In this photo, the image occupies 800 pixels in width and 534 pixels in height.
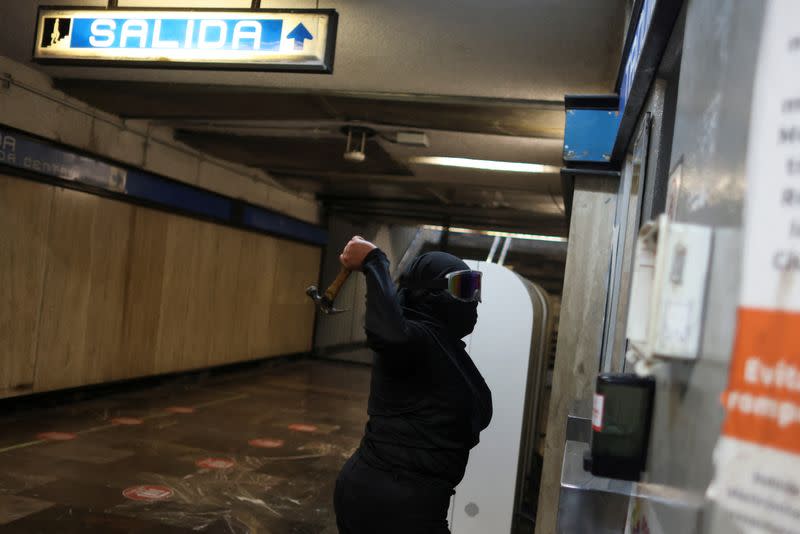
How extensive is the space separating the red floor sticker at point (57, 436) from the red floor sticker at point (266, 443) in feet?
5.09

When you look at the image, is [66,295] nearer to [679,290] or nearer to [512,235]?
[679,290]

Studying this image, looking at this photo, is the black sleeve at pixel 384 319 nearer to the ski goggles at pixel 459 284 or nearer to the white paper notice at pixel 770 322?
the ski goggles at pixel 459 284

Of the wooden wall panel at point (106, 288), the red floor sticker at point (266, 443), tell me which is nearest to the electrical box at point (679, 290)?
the red floor sticker at point (266, 443)

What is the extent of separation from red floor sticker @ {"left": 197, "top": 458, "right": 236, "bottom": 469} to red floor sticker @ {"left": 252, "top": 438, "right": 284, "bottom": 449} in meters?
0.60

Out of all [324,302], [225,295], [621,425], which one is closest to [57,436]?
[225,295]

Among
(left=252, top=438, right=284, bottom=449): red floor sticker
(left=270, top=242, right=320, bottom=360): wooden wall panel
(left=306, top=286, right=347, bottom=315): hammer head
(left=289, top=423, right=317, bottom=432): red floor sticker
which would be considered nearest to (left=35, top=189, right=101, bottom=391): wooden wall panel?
(left=252, top=438, right=284, bottom=449): red floor sticker

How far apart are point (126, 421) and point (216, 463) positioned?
1.68 m

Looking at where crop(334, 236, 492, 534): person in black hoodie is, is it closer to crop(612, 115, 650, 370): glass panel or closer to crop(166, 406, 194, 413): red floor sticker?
crop(612, 115, 650, 370): glass panel

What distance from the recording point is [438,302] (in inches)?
101

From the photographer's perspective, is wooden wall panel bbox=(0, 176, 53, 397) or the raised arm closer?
the raised arm

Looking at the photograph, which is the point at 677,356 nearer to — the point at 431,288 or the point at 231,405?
the point at 431,288

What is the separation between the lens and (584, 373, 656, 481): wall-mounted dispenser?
1264mm

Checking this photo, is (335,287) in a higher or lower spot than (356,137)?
lower

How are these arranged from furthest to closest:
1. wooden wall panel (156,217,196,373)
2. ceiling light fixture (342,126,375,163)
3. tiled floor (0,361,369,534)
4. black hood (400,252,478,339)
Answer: wooden wall panel (156,217,196,373) → ceiling light fixture (342,126,375,163) → tiled floor (0,361,369,534) → black hood (400,252,478,339)
